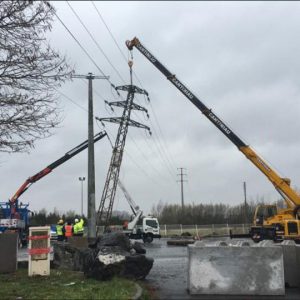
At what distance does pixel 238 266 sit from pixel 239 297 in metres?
0.73

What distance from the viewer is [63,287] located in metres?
11.7

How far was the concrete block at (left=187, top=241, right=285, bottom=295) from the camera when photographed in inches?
456

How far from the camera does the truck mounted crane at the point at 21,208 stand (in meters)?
34.3

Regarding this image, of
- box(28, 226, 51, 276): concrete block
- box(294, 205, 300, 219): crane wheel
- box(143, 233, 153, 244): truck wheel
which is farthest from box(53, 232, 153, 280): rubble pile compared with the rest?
box(143, 233, 153, 244): truck wheel

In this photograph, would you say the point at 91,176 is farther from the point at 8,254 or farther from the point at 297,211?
the point at 297,211

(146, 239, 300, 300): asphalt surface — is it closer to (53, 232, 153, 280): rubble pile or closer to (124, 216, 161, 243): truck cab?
(53, 232, 153, 280): rubble pile

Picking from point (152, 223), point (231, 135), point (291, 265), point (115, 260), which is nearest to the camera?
point (291, 265)

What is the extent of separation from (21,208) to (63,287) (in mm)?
26741

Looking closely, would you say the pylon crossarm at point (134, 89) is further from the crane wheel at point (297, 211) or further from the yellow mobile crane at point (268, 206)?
the crane wheel at point (297, 211)

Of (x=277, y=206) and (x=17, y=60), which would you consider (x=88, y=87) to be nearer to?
(x=17, y=60)

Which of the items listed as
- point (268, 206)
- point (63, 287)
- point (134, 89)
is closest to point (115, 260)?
point (63, 287)

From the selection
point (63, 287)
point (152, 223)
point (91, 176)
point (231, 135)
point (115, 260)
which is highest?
point (231, 135)

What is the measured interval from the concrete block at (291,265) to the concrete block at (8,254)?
8.05m

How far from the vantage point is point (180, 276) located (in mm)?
14992
